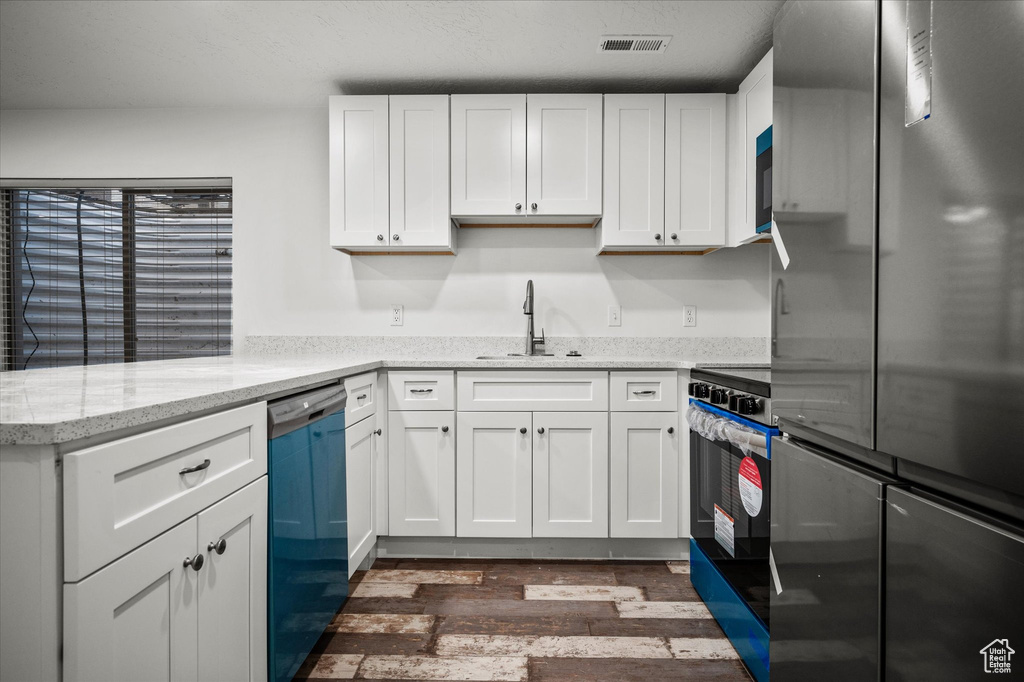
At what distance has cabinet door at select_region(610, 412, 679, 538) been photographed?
2465 millimetres

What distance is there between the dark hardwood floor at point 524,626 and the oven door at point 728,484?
299mm

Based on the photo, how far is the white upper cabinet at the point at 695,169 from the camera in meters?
2.67

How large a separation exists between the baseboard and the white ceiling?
223 centimetres

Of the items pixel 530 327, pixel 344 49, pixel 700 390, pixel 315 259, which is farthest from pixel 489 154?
pixel 700 390

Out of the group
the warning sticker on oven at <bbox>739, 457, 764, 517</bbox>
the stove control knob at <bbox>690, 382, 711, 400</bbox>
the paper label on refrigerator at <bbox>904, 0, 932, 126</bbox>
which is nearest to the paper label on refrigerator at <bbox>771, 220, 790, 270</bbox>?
the paper label on refrigerator at <bbox>904, 0, 932, 126</bbox>

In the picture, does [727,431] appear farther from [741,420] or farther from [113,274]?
[113,274]

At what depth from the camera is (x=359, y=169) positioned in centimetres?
271

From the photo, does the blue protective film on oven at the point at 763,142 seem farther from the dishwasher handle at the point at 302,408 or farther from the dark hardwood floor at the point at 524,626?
the dishwasher handle at the point at 302,408

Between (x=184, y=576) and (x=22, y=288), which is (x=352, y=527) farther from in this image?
(x=22, y=288)

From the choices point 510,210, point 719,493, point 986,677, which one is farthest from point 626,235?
point 986,677

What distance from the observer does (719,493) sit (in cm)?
186

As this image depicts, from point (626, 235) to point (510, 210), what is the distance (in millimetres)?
588

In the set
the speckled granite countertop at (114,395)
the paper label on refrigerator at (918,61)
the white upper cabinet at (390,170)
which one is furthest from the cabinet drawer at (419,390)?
the paper label on refrigerator at (918,61)

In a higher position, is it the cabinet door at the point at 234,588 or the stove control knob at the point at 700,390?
the stove control knob at the point at 700,390
